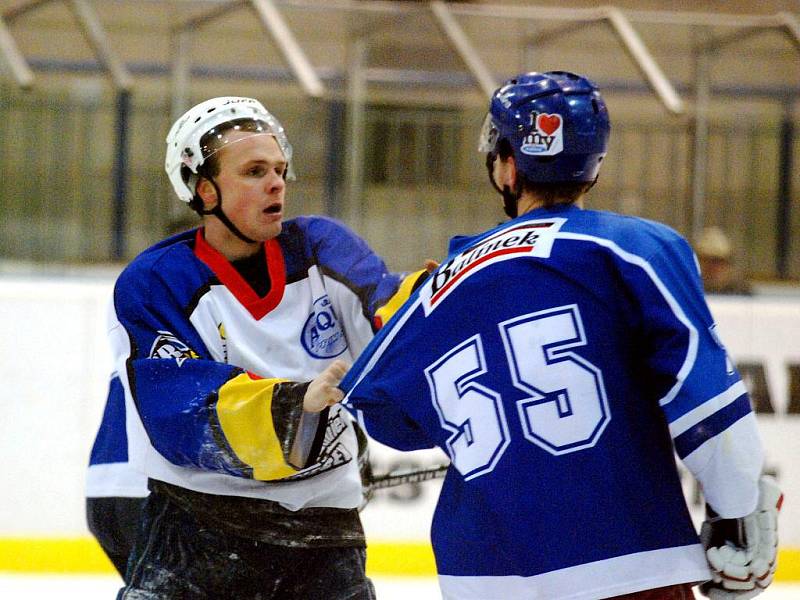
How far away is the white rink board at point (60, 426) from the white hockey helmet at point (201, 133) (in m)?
2.66

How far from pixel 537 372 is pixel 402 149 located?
3.54m

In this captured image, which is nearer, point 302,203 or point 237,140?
point 237,140

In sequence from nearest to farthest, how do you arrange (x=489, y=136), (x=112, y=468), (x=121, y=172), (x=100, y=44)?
(x=489, y=136) < (x=112, y=468) < (x=121, y=172) < (x=100, y=44)

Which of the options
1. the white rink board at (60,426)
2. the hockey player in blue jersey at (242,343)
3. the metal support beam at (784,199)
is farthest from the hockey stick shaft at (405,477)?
the metal support beam at (784,199)

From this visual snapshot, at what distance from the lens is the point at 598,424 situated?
1.60 meters

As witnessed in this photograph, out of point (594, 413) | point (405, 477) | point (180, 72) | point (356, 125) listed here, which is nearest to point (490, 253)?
point (594, 413)

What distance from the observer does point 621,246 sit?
5.24 feet

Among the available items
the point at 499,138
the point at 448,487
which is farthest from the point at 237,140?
the point at 448,487

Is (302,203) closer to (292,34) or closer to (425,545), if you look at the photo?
(292,34)

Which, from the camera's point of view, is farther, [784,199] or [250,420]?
[784,199]

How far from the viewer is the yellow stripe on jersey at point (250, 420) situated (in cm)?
188

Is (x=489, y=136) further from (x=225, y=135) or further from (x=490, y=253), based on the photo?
(x=225, y=135)

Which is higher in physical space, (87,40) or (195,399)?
(87,40)

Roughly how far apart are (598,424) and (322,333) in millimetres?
646
